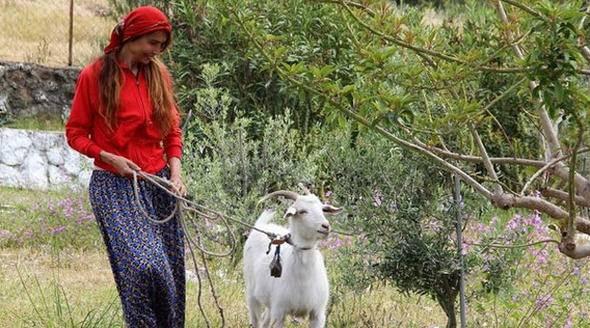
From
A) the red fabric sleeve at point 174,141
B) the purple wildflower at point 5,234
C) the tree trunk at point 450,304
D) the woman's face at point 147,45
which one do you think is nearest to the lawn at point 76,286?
the purple wildflower at point 5,234

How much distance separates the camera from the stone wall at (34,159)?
15.6 meters

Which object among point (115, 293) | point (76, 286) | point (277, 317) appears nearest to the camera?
point (277, 317)

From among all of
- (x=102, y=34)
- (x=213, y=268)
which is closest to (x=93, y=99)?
(x=213, y=268)

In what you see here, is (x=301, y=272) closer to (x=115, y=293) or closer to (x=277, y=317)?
(x=277, y=317)

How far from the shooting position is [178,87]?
13.9 metres

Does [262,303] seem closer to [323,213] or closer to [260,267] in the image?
[260,267]

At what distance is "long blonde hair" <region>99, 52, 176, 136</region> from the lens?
228 inches

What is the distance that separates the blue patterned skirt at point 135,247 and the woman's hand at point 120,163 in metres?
0.14

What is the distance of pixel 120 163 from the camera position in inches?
226

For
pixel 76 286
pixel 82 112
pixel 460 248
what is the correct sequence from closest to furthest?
pixel 82 112, pixel 460 248, pixel 76 286

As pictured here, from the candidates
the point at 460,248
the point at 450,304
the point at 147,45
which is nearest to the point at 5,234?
the point at 450,304

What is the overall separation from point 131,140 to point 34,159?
10320 millimetres

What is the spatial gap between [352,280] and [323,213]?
1084mm

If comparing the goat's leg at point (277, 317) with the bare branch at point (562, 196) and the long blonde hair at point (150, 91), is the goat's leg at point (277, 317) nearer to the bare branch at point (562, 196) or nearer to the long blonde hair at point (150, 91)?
the long blonde hair at point (150, 91)
